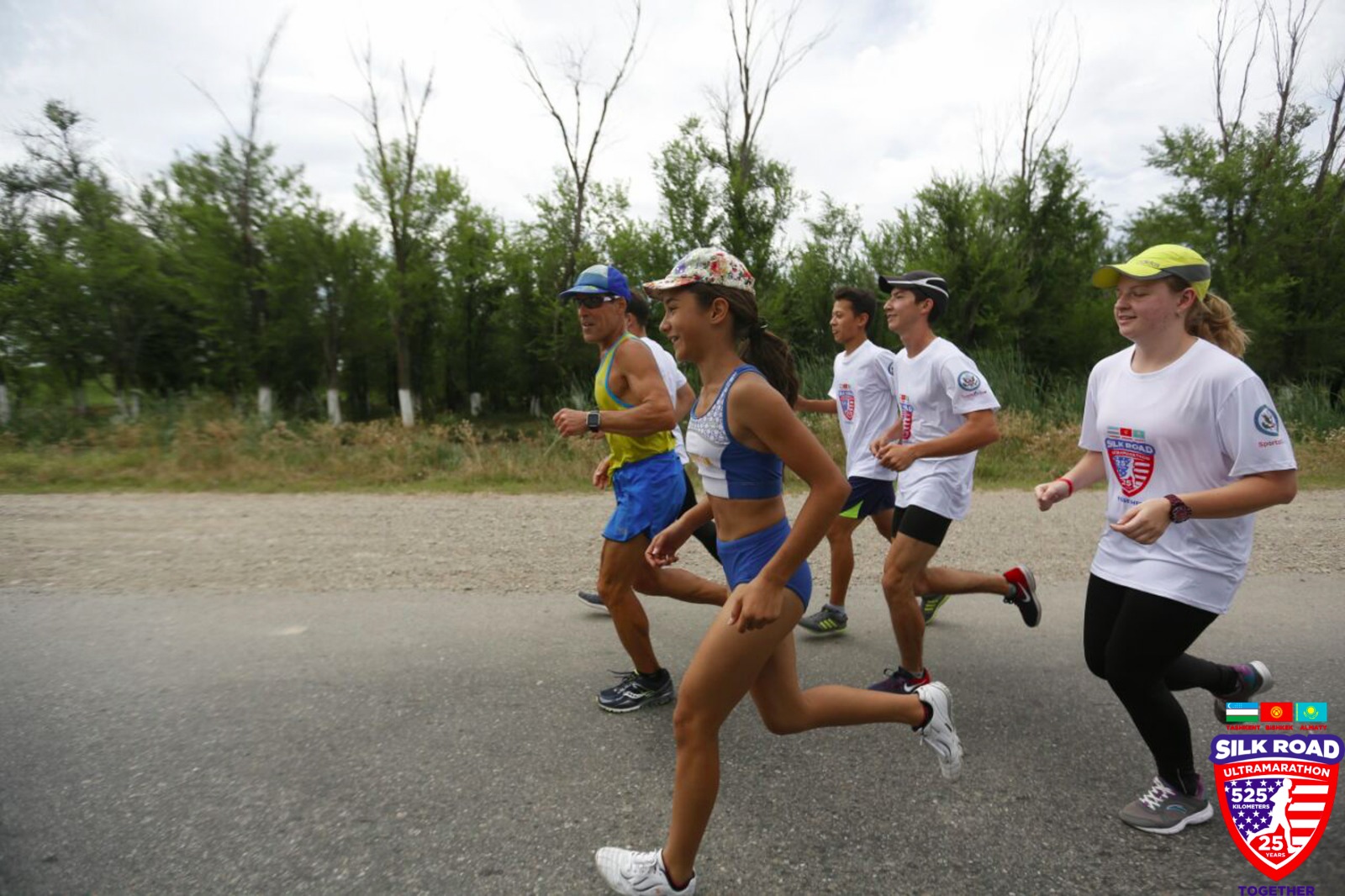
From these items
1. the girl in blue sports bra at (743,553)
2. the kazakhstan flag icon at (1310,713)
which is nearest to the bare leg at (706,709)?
the girl in blue sports bra at (743,553)

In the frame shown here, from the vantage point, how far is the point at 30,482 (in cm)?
953

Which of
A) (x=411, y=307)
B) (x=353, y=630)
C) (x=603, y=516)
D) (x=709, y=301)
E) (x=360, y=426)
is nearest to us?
(x=709, y=301)

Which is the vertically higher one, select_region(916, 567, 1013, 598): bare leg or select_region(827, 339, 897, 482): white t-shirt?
select_region(827, 339, 897, 482): white t-shirt

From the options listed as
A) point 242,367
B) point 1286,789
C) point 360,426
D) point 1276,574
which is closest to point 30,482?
point 360,426

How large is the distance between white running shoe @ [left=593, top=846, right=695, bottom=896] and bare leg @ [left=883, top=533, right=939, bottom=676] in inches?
66.4

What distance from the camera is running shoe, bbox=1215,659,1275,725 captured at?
2779mm

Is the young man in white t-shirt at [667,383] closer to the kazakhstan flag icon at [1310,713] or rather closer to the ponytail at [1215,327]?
the ponytail at [1215,327]

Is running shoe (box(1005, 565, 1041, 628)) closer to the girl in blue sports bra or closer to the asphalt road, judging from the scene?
the asphalt road

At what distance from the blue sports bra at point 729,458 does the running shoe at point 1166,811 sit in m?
1.64

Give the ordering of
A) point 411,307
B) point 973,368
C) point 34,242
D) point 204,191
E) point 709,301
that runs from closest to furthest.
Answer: point 709,301
point 973,368
point 34,242
point 204,191
point 411,307

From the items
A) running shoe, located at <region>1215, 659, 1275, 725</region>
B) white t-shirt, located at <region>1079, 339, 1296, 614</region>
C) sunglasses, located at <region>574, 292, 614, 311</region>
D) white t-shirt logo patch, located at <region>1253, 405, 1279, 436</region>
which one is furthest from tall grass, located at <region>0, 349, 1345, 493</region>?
white t-shirt logo patch, located at <region>1253, 405, 1279, 436</region>

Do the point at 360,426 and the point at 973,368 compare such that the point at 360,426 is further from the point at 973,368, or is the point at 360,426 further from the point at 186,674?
the point at 973,368

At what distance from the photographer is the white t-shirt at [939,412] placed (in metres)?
3.52

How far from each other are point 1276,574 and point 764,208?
20365 millimetres
